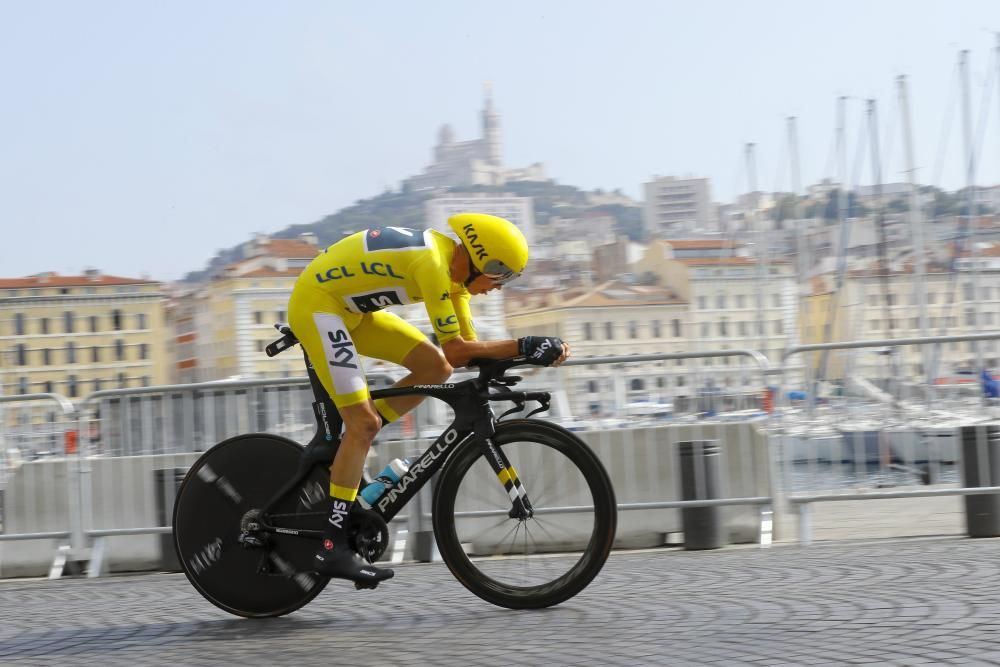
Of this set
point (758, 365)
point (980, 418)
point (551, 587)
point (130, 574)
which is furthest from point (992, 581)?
point (130, 574)

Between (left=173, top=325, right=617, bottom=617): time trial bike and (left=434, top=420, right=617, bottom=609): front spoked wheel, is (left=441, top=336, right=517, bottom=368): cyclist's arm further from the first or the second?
(left=434, top=420, right=617, bottom=609): front spoked wheel

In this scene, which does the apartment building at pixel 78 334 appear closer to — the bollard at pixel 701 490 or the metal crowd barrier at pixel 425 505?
the metal crowd barrier at pixel 425 505

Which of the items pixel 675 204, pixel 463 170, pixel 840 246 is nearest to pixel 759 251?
pixel 840 246

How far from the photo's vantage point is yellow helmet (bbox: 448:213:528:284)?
565 cm

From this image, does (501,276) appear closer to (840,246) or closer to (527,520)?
(527,520)

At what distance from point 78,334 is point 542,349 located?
8235 centimetres

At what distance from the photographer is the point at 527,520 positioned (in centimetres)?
589

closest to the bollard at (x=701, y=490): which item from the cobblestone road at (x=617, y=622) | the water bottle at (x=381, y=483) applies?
the cobblestone road at (x=617, y=622)

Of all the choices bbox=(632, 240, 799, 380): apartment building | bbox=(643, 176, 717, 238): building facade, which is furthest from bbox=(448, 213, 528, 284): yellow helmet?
bbox=(643, 176, 717, 238): building facade

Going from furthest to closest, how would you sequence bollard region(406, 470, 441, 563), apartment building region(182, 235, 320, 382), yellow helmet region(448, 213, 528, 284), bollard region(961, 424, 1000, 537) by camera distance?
apartment building region(182, 235, 320, 382), bollard region(406, 470, 441, 563), bollard region(961, 424, 1000, 537), yellow helmet region(448, 213, 528, 284)

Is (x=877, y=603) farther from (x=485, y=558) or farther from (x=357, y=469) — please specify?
(x=357, y=469)

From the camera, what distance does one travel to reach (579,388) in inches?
372

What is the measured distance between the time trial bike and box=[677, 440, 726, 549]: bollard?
2981 mm

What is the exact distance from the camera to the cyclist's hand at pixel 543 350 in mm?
5520
